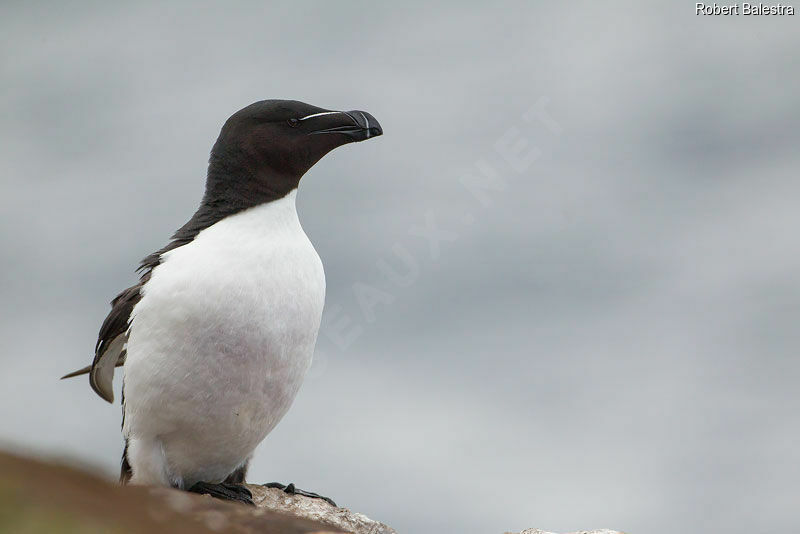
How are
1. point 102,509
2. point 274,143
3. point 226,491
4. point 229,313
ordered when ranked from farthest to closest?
point 274,143, point 226,491, point 229,313, point 102,509

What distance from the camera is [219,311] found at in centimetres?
965

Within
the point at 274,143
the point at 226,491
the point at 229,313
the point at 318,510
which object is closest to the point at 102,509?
the point at 229,313

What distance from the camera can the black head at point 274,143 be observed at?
34.9 feet

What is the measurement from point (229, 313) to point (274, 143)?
210 centimetres

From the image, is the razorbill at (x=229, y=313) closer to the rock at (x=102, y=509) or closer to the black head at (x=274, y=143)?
the black head at (x=274, y=143)

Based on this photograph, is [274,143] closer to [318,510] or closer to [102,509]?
[318,510]

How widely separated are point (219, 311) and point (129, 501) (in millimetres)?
4371

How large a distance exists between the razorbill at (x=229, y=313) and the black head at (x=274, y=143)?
13mm

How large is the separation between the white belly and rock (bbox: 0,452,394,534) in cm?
375

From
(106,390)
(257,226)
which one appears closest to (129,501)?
(257,226)

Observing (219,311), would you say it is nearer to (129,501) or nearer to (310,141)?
(310,141)

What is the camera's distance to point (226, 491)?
33.6 feet

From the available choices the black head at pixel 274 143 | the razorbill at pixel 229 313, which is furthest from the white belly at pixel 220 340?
Answer: the black head at pixel 274 143

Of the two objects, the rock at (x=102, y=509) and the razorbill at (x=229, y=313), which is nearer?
the rock at (x=102, y=509)
